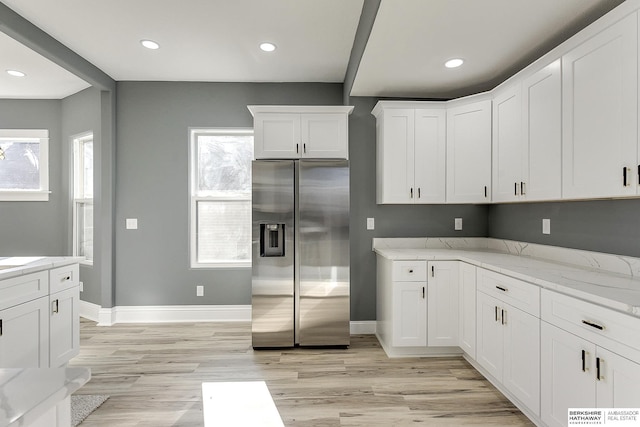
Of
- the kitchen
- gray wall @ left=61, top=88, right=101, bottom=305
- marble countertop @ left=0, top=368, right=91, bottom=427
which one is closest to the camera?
marble countertop @ left=0, top=368, right=91, bottom=427

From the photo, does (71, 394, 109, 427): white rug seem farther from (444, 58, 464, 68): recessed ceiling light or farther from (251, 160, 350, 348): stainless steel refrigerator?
(444, 58, 464, 68): recessed ceiling light

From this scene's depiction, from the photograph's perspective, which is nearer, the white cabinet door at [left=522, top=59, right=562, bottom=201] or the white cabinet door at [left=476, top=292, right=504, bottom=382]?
the white cabinet door at [left=522, top=59, right=562, bottom=201]

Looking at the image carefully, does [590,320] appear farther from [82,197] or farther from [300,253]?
[82,197]

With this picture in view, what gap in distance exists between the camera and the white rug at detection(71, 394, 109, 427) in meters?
2.09

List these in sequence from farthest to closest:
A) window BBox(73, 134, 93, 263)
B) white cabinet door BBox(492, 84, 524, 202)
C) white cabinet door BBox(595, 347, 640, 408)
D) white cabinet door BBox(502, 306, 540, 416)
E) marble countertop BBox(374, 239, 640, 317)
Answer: window BBox(73, 134, 93, 263) → white cabinet door BBox(492, 84, 524, 202) → white cabinet door BBox(502, 306, 540, 416) → marble countertop BBox(374, 239, 640, 317) → white cabinet door BBox(595, 347, 640, 408)

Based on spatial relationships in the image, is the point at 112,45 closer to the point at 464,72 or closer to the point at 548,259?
the point at 464,72

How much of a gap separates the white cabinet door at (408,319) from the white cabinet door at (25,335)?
2.67 meters

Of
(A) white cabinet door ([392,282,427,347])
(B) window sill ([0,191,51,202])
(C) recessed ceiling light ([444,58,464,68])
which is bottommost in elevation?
(A) white cabinet door ([392,282,427,347])

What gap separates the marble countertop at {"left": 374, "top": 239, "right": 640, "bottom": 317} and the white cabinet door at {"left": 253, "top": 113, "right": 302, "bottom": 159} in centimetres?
136

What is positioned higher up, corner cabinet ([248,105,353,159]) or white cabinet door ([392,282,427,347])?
corner cabinet ([248,105,353,159])

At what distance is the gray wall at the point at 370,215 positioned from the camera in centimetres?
355

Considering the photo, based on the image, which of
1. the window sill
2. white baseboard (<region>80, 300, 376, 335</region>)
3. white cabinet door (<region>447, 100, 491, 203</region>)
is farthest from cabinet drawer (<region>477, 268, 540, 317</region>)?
the window sill

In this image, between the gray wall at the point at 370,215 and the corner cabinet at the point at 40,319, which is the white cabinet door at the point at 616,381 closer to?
the gray wall at the point at 370,215

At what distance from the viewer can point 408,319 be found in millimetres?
2914
